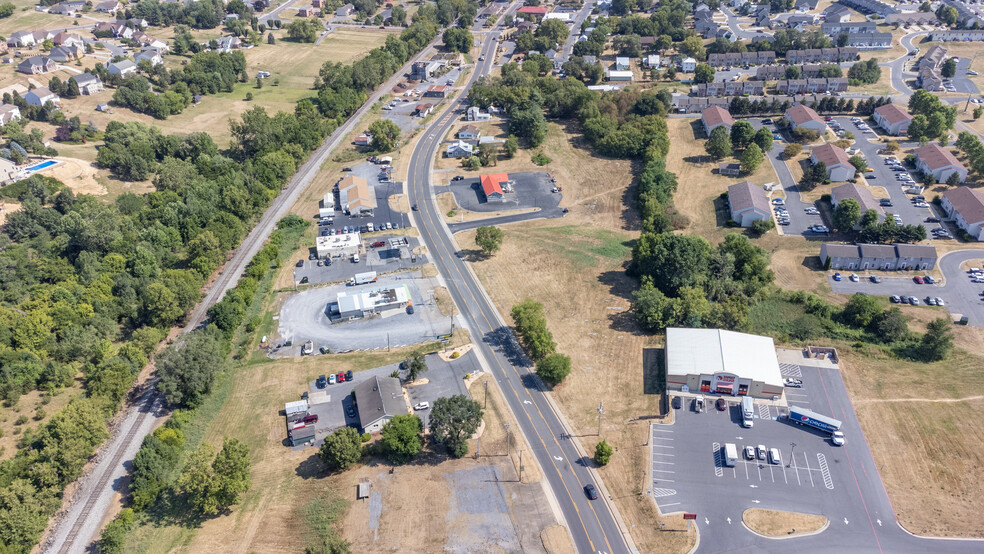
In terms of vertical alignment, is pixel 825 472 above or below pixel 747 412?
below

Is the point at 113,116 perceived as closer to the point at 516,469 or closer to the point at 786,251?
the point at 516,469

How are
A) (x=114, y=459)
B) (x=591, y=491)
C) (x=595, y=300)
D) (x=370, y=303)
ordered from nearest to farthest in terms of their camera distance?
1. (x=591, y=491)
2. (x=114, y=459)
3. (x=370, y=303)
4. (x=595, y=300)

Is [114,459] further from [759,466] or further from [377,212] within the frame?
[759,466]

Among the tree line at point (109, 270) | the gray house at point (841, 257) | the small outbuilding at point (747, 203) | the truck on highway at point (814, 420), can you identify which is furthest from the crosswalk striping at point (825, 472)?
the tree line at point (109, 270)

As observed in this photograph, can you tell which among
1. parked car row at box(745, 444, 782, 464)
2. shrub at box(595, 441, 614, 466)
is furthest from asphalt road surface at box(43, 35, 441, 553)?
parked car row at box(745, 444, 782, 464)

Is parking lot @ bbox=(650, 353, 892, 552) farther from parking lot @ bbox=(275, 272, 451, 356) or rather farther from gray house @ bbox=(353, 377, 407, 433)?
parking lot @ bbox=(275, 272, 451, 356)

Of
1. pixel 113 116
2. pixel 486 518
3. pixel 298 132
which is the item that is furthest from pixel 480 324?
pixel 113 116

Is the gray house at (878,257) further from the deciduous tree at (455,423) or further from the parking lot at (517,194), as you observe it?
the deciduous tree at (455,423)

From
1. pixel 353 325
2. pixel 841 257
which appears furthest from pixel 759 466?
pixel 353 325
